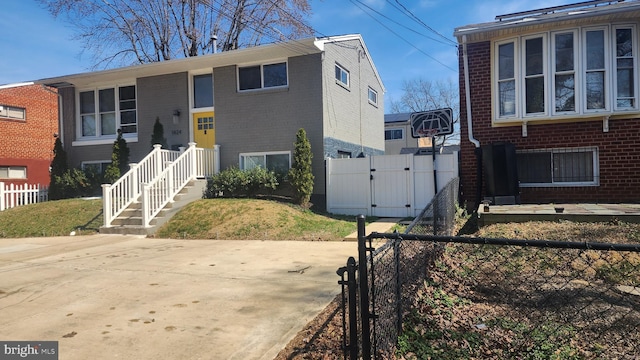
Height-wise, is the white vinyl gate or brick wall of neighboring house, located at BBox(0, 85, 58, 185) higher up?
brick wall of neighboring house, located at BBox(0, 85, 58, 185)

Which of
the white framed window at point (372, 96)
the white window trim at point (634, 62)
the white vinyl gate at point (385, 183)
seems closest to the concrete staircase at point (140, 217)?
the white vinyl gate at point (385, 183)

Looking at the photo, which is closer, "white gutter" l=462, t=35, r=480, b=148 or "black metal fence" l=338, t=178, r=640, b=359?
"black metal fence" l=338, t=178, r=640, b=359

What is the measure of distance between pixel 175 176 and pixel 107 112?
21.7 feet

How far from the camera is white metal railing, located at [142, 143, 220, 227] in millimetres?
10617

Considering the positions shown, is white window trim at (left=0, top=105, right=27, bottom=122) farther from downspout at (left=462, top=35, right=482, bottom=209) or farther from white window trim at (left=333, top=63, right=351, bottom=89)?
downspout at (left=462, top=35, right=482, bottom=209)

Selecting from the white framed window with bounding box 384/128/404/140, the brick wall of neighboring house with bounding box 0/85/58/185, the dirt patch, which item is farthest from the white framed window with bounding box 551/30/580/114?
the brick wall of neighboring house with bounding box 0/85/58/185

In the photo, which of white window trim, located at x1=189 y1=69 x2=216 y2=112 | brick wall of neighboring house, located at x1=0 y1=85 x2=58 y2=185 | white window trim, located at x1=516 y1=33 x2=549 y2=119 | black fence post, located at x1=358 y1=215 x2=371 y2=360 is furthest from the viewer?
brick wall of neighboring house, located at x1=0 y1=85 x2=58 y2=185

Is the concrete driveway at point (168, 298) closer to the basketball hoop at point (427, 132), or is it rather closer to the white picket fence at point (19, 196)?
the basketball hoop at point (427, 132)

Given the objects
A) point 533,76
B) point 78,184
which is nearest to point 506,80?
point 533,76

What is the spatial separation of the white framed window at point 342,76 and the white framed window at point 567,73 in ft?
18.4

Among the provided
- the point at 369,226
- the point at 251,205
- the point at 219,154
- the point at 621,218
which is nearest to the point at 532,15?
the point at 621,218

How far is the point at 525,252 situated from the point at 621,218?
8.89 ft

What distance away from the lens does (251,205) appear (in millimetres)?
11102

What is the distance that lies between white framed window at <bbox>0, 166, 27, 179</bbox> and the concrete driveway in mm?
16828
